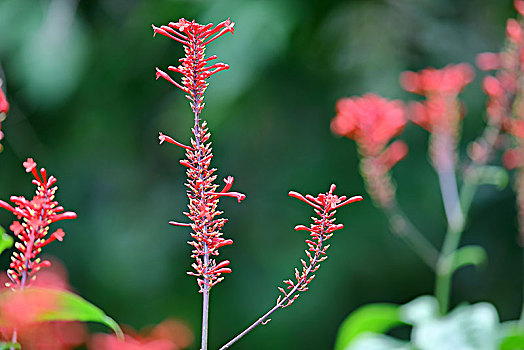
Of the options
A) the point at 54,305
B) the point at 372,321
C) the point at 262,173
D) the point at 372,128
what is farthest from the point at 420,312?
the point at 262,173

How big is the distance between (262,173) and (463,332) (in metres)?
1.30

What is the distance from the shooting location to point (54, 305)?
0.31 metres

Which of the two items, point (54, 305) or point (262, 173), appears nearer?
point (54, 305)

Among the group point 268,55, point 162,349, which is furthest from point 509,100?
point 268,55

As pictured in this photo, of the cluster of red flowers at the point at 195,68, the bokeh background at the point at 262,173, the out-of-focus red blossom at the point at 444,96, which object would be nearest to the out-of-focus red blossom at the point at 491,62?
the out-of-focus red blossom at the point at 444,96

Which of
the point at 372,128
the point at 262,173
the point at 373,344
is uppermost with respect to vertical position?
the point at 372,128

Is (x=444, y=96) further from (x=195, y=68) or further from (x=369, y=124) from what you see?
(x=195, y=68)

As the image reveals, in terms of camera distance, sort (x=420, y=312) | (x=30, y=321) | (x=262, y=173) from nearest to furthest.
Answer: (x=30, y=321), (x=420, y=312), (x=262, y=173)

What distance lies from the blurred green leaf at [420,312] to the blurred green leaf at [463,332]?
0.06 metres

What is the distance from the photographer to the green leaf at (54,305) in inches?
10.9

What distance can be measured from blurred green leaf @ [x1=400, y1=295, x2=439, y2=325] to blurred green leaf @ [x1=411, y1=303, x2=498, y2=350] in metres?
0.06

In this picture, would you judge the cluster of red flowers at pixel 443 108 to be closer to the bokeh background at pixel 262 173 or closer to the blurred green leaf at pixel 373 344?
the blurred green leaf at pixel 373 344

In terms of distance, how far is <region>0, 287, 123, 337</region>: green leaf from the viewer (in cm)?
28

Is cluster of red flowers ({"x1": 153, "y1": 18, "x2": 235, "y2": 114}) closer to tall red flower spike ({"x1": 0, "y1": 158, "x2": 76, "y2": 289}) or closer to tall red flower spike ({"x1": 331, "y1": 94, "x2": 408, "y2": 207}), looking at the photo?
tall red flower spike ({"x1": 0, "y1": 158, "x2": 76, "y2": 289})
